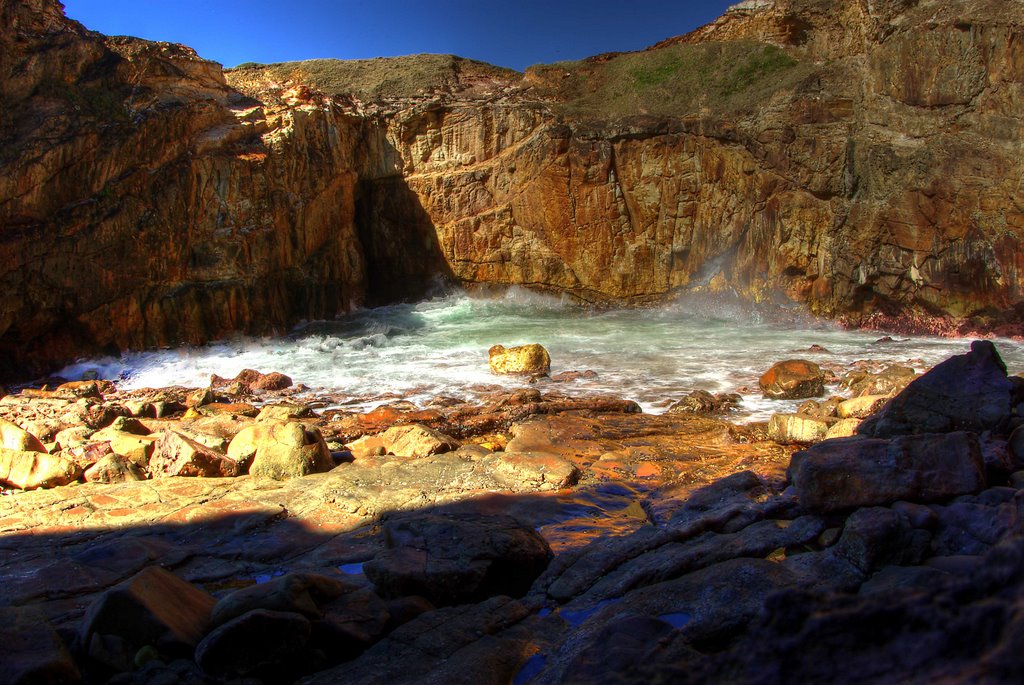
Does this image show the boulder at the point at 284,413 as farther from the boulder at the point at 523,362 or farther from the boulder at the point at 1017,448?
the boulder at the point at 1017,448

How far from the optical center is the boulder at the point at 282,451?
5898 millimetres

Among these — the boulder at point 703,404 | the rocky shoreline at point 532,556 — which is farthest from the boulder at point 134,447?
the boulder at point 703,404

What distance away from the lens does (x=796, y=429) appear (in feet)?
21.4

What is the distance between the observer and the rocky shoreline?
1.60 metres

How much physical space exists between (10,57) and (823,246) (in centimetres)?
1539

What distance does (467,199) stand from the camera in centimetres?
1792

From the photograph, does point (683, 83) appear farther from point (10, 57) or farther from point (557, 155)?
point (10, 57)

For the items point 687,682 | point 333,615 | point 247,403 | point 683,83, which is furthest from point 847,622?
point 683,83

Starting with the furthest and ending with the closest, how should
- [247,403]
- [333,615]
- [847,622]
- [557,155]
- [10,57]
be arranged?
1. [557,155]
2. [10,57]
3. [247,403]
4. [333,615]
5. [847,622]

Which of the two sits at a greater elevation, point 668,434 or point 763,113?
point 763,113

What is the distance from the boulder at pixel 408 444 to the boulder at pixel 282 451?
488 millimetres

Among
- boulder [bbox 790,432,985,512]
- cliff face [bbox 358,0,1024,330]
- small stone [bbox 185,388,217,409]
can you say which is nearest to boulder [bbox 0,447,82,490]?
small stone [bbox 185,388,217,409]

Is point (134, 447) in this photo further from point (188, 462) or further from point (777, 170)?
point (777, 170)

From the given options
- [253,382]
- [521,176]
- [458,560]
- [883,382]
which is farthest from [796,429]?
[521,176]
